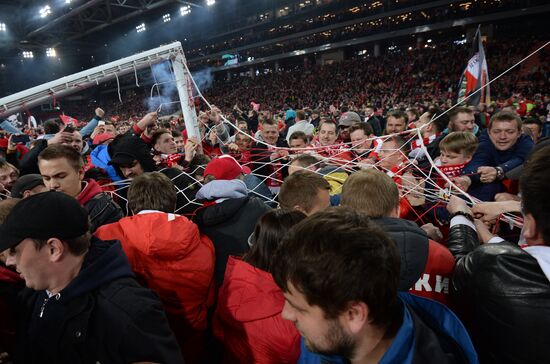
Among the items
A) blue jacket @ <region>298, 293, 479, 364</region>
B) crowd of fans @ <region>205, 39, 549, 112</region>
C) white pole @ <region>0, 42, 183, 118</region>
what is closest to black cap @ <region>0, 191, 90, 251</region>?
blue jacket @ <region>298, 293, 479, 364</region>

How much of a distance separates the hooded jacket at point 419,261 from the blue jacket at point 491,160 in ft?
5.53

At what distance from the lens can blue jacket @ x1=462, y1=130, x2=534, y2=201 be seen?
2941 millimetres

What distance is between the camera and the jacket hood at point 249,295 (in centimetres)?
161

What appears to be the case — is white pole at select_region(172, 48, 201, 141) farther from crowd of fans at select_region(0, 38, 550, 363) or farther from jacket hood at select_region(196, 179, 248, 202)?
jacket hood at select_region(196, 179, 248, 202)

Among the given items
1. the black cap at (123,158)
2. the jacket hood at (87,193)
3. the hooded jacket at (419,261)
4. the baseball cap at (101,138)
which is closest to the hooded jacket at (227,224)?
the jacket hood at (87,193)

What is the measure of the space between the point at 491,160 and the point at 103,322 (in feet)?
11.2

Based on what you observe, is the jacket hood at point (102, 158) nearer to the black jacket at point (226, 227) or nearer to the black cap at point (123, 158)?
the black cap at point (123, 158)

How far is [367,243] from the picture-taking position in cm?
99

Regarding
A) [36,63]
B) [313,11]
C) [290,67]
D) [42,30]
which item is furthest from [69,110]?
[313,11]

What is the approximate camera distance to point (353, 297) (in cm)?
96

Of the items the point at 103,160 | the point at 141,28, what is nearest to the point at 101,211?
the point at 103,160

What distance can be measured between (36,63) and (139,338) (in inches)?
1508

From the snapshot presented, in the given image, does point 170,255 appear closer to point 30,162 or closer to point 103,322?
point 103,322

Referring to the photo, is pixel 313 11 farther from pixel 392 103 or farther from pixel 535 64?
pixel 535 64
